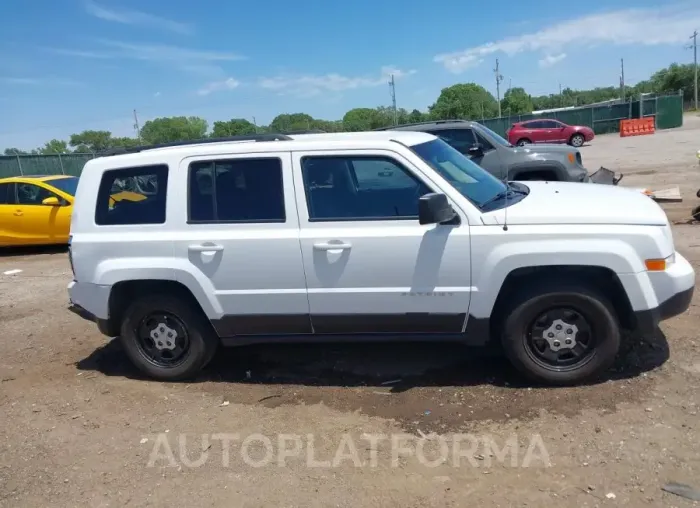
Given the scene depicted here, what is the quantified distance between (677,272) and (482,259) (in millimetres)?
1349

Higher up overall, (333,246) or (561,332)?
(333,246)

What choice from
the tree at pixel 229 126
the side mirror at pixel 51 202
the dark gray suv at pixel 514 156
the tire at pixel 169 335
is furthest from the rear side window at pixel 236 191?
the tree at pixel 229 126

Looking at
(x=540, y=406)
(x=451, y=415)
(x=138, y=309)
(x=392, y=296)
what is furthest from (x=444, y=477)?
(x=138, y=309)

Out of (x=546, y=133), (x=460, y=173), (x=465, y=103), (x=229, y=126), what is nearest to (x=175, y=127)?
(x=229, y=126)

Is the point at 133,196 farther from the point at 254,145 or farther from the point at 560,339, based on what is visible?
the point at 560,339

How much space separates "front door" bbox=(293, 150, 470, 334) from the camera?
4.22 meters

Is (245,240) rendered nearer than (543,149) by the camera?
Yes

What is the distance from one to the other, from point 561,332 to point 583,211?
0.88m

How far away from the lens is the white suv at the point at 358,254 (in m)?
4.11

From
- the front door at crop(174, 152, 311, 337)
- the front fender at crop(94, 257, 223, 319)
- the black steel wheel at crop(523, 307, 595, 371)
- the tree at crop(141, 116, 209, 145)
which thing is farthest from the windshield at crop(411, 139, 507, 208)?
the tree at crop(141, 116, 209, 145)

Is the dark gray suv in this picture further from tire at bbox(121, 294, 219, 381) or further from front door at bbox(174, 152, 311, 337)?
tire at bbox(121, 294, 219, 381)

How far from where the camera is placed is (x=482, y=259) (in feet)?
13.6

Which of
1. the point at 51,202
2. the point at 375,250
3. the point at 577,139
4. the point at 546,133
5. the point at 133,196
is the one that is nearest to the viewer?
the point at 375,250

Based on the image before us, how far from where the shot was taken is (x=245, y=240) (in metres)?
4.46
